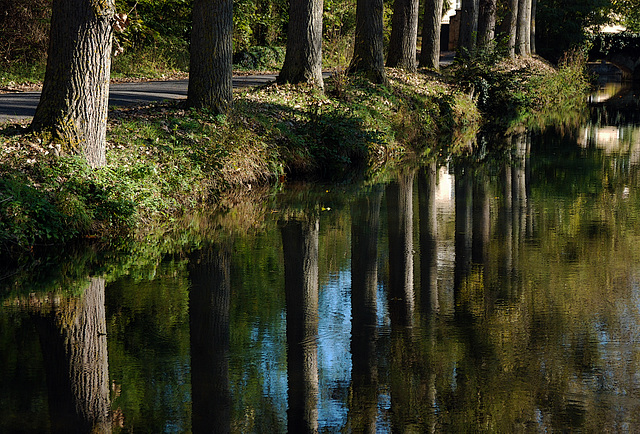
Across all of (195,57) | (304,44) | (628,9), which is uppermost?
(628,9)

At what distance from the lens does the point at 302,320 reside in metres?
7.80

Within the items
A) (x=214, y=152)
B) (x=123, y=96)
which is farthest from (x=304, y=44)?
(x=214, y=152)

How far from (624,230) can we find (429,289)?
13.9 feet

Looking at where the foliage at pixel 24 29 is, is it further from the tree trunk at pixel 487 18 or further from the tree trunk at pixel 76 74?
the tree trunk at pixel 487 18

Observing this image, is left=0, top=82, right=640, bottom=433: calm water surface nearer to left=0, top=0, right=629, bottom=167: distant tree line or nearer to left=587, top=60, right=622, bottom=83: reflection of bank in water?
left=0, top=0, right=629, bottom=167: distant tree line

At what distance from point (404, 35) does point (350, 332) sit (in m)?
18.9

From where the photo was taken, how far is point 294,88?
19.0 metres

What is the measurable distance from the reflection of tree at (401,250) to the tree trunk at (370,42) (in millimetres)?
6181

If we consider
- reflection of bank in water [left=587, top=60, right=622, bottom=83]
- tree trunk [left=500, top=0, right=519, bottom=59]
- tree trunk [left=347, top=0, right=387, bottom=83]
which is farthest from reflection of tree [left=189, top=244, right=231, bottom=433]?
reflection of bank in water [left=587, top=60, right=622, bottom=83]

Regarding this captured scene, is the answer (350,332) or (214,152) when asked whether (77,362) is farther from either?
(214,152)

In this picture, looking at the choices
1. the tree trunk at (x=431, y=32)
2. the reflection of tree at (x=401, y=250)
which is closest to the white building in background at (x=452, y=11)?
the tree trunk at (x=431, y=32)

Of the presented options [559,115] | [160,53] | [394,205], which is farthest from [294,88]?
[559,115]

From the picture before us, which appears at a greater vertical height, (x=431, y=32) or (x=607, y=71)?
Answer: (x=607, y=71)

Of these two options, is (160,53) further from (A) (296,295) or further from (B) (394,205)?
(A) (296,295)
